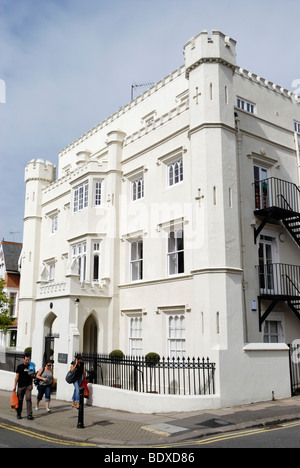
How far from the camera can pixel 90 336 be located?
896 inches

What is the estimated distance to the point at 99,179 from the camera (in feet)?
76.0

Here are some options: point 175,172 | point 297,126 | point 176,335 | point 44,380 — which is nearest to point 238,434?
point 44,380

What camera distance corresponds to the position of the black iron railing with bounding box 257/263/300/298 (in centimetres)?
1803

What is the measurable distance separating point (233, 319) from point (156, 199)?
7061 millimetres

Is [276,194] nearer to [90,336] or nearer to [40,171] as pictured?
[90,336]

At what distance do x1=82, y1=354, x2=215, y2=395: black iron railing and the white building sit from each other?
54 cm

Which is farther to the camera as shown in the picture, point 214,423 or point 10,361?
point 10,361

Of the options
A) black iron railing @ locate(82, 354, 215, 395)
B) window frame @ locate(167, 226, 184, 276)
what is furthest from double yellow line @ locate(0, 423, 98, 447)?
window frame @ locate(167, 226, 184, 276)

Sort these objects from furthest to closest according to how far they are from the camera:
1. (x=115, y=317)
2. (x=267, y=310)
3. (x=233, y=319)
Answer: (x=115, y=317) < (x=267, y=310) < (x=233, y=319)

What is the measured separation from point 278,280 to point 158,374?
632 centimetres
